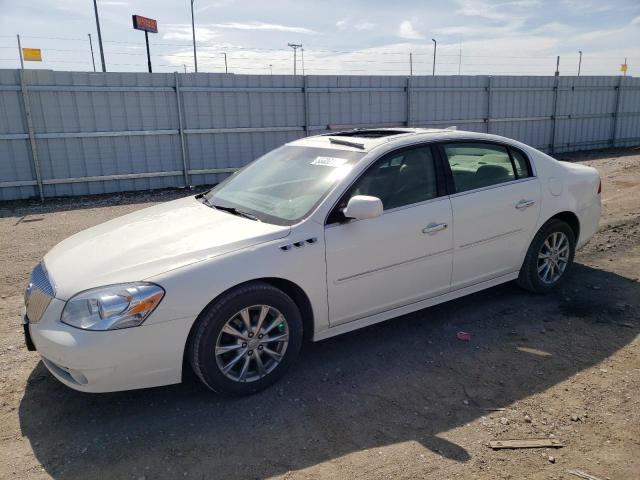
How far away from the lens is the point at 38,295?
3238 mm

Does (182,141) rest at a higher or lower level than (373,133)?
lower

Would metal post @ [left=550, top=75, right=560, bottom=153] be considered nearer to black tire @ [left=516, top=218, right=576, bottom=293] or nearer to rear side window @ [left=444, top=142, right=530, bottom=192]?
black tire @ [left=516, top=218, right=576, bottom=293]

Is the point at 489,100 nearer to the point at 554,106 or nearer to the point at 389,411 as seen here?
the point at 554,106

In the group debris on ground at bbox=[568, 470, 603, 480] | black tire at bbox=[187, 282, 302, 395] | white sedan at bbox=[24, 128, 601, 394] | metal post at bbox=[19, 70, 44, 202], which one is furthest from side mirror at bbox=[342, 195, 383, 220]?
metal post at bbox=[19, 70, 44, 202]

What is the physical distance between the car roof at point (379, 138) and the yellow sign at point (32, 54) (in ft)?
27.4

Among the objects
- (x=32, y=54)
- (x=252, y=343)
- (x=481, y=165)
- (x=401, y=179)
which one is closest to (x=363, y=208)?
(x=401, y=179)

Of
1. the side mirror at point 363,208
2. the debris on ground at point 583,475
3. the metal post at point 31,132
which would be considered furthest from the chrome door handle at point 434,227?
the metal post at point 31,132

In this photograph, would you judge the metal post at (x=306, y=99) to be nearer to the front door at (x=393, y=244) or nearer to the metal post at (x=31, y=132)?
the metal post at (x=31, y=132)

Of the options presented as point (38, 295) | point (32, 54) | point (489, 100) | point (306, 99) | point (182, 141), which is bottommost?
point (38, 295)

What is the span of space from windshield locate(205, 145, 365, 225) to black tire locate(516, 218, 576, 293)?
1.98 metres

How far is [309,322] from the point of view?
3.58 meters

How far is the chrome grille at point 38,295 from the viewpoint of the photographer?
10.3 feet

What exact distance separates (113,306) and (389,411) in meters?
1.74

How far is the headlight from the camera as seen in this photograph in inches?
114
